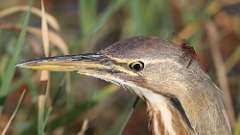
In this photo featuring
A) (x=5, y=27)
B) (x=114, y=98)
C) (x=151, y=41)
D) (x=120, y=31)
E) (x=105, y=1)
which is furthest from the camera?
(x=105, y=1)

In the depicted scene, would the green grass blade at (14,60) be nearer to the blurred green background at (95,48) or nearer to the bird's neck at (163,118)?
the blurred green background at (95,48)

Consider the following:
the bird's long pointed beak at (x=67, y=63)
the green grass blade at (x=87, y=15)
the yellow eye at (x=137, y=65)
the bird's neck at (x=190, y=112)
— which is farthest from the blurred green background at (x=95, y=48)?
the yellow eye at (x=137, y=65)

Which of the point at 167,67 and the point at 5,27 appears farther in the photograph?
the point at 5,27

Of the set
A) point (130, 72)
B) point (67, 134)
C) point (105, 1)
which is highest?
point (105, 1)

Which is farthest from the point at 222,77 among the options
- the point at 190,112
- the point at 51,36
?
the point at 190,112

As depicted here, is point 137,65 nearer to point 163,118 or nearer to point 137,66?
point 137,66

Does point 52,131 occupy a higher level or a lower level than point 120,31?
lower

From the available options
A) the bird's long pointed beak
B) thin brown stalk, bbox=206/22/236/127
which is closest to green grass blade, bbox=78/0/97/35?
thin brown stalk, bbox=206/22/236/127

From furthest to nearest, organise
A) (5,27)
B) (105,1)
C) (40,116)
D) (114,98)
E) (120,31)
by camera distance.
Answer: (105,1)
(120,31)
(114,98)
(5,27)
(40,116)

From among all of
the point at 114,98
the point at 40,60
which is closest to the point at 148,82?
the point at 40,60

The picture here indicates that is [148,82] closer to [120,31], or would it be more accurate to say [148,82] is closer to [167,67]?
[167,67]
